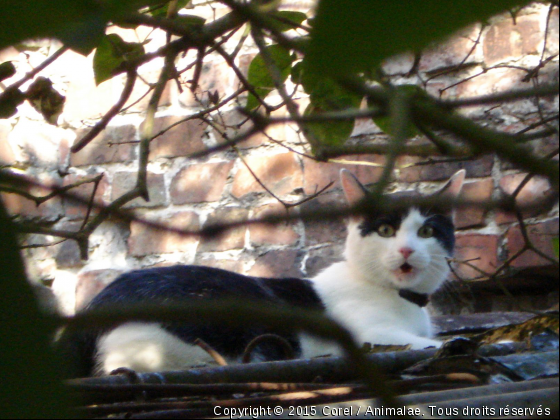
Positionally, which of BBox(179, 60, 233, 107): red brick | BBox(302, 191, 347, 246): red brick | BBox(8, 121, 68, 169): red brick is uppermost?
BBox(179, 60, 233, 107): red brick

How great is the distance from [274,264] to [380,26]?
179 cm

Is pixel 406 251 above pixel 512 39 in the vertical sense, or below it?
below

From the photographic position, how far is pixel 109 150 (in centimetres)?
200

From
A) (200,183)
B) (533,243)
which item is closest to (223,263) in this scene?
(200,183)

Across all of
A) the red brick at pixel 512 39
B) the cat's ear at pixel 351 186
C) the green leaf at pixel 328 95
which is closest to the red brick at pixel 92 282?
the cat's ear at pixel 351 186

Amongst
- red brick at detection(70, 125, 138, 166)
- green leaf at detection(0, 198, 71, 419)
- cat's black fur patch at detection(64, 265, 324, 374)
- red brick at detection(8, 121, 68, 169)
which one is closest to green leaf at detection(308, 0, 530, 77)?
green leaf at detection(0, 198, 71, 419)

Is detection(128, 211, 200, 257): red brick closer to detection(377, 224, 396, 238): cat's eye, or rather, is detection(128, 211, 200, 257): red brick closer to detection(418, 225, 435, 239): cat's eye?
detection(377, 224, 396, 238): cat's eye

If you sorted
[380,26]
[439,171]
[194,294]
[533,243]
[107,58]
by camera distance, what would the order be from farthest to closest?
1. [439,171]
2. [533,243]
3. [194,294]
4. [107,58]
5. [380,26]

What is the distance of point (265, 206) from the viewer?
1.89 metres

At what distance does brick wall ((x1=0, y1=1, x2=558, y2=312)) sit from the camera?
1.80m

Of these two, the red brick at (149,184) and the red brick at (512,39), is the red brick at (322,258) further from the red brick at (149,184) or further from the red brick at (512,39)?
the red brick at (512,39)

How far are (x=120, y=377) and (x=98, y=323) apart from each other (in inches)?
19.8

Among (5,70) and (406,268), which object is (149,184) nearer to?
(406,268)

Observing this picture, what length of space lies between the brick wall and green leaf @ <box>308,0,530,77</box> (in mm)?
1671
